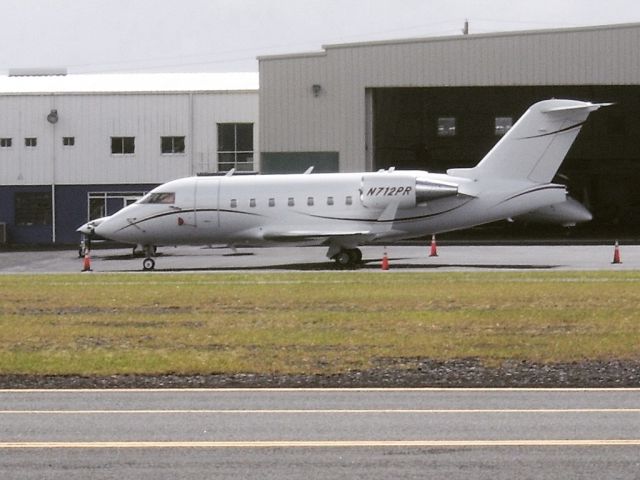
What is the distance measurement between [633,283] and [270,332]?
12.4m

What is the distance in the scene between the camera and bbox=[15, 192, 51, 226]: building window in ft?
223

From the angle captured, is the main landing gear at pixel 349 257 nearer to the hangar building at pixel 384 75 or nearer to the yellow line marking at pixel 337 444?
the hangar building at pixel 384 75

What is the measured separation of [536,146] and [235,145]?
27.5 metres

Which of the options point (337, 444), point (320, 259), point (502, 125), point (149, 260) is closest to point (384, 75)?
point (320, 259)

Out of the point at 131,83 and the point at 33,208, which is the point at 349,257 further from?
the point at 131,83

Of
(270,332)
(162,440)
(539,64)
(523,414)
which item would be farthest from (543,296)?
(539,64)

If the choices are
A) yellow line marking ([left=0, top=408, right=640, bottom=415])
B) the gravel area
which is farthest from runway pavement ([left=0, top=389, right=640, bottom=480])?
the gravel area

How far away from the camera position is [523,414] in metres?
12.9

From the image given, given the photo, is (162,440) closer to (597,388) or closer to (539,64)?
(597,388)

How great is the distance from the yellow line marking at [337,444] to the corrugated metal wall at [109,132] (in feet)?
185

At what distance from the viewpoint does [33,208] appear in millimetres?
68000

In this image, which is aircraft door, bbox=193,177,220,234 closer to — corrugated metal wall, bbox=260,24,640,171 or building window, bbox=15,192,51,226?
corrugated metal wall, bbox=260,24,640,171

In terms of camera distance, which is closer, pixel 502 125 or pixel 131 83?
pixel 131 83

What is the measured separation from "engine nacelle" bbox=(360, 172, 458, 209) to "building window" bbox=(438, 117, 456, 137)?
122 ft
